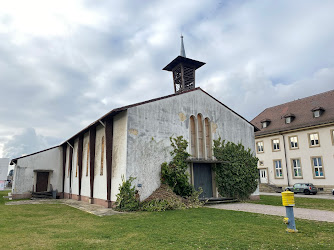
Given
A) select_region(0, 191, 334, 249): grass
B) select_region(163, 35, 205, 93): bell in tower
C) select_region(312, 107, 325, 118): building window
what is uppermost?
select_region(163, 35, 205, 93): bell in tower

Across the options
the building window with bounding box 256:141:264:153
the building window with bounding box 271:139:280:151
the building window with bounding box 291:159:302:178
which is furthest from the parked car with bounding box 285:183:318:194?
the building window with bounding box 256:141:264:153

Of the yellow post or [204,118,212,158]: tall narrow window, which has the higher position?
[204,118,212,158]: tall narrow window

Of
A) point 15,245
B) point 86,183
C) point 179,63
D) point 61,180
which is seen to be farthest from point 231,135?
point 61,180

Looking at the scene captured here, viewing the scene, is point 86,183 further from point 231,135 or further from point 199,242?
point 199,242

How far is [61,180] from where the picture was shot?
2416 cm

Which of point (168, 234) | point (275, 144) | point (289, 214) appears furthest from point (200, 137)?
point (275, 144)

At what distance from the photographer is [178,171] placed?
14.3 m

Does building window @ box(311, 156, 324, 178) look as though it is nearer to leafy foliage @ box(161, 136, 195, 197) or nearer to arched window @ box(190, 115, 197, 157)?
arched window @ box(190, 115, 197, 157)

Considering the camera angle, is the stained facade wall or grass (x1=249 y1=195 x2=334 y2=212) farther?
the stained facade wall

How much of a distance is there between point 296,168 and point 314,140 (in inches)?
154

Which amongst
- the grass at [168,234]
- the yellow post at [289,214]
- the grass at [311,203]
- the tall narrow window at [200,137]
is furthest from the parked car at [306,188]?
the yellow post at [289,214]

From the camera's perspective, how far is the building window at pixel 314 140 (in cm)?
2698

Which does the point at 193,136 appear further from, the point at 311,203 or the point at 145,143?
the point at 311,203

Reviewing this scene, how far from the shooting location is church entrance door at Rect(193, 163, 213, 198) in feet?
51.7
